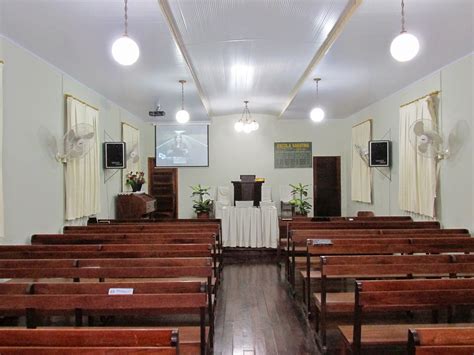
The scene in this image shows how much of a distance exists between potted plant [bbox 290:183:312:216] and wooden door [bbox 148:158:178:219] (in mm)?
3208

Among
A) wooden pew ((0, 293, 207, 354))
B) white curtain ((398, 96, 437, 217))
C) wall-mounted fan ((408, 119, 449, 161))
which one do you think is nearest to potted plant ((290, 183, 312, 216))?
white curtain ((398, 96, 437, 217))

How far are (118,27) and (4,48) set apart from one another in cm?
124

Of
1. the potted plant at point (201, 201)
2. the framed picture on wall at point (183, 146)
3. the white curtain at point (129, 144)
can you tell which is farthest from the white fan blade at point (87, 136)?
the framed picture on wall at point (183, 146)

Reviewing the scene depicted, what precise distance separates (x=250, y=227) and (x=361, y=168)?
124 inches

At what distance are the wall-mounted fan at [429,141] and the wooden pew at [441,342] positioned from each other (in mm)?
4146

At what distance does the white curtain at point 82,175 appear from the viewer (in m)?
5.39

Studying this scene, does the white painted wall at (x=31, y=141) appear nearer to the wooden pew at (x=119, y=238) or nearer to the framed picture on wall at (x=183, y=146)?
the wooden pew at (x=119, y=238)

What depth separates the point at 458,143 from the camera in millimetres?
4887

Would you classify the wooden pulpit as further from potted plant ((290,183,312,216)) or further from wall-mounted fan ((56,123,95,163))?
wall-mounted fan ((56,123,95,163))

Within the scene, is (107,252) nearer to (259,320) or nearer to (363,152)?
(259,320)

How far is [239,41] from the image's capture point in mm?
4398

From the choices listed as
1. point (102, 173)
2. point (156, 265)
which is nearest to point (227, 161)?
point (102, 173)

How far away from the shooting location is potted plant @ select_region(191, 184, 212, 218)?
8.80 m

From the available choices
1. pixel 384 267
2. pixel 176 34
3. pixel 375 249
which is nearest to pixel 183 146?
pixel 176 34
